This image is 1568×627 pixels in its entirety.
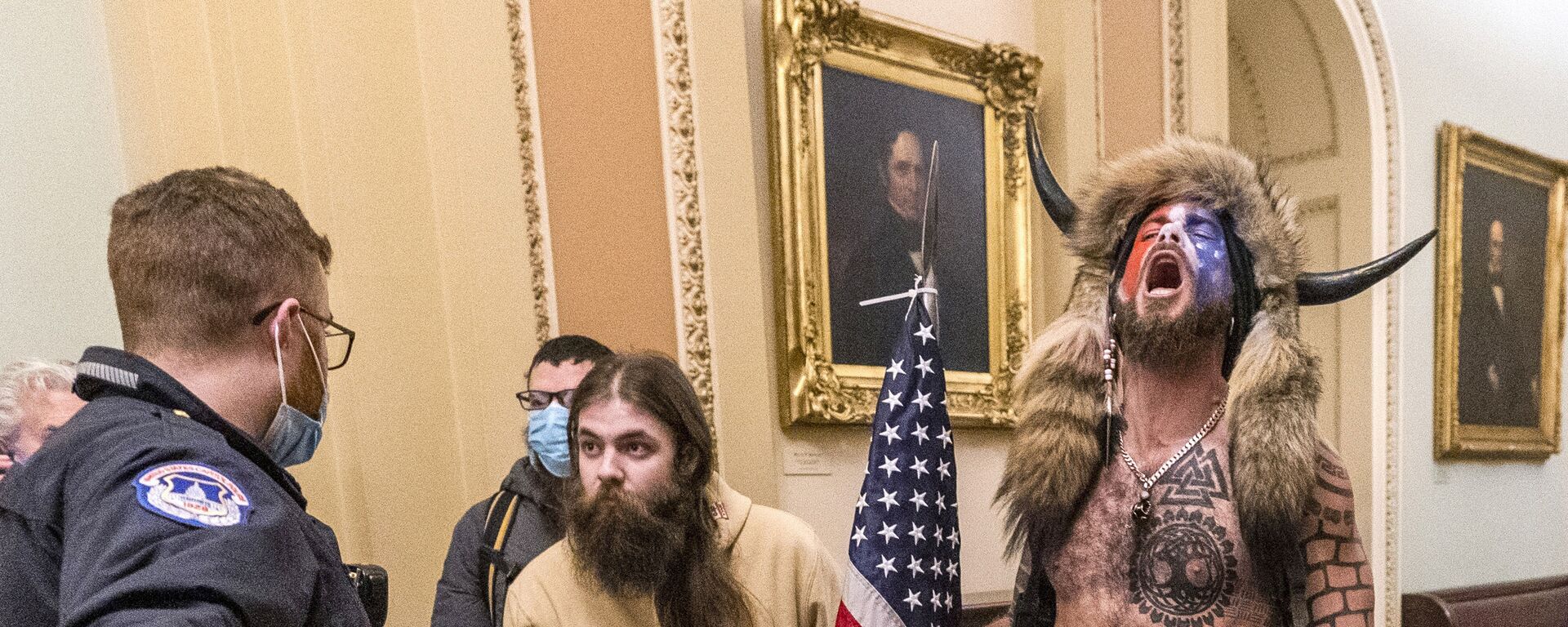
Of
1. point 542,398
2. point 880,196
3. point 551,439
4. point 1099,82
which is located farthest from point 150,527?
point 1099,82

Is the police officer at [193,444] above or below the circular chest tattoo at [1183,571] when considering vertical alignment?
above

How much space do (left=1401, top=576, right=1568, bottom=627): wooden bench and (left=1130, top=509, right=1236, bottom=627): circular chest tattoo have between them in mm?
5650

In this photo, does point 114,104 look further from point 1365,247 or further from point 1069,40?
point 1365,247

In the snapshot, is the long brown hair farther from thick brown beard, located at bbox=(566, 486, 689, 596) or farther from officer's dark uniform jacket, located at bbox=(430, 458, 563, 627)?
officer's dark uniform jacket, located at bbox=(430, 458, 563, 627)

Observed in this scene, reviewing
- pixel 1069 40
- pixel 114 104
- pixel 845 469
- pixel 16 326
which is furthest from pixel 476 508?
pixel 1069 40

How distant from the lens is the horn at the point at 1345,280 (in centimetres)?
224

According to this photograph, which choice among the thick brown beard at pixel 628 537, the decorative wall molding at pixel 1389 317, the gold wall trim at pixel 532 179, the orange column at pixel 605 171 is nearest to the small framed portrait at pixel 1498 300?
the decorative wall molding at pixel 1389 317

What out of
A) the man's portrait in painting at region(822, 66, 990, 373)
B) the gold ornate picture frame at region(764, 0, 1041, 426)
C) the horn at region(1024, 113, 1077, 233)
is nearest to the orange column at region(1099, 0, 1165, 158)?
the gold ornate picture frame at region(764, 0, 1041, 426)

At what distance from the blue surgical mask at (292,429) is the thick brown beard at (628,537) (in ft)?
2.69

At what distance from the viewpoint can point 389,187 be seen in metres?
3.63

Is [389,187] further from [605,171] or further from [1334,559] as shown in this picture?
[1334,559]

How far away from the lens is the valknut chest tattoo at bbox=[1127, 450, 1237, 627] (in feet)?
7.03

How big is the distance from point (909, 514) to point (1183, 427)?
23.4 inches

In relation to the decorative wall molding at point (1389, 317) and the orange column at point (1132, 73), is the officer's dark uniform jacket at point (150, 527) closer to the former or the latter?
the orange column at point (1132, 73)
